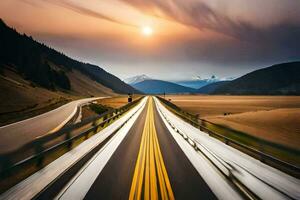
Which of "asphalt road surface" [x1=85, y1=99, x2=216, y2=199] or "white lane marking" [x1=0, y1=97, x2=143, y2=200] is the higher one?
"asphalt road surface" [x1=85, y1=99, x2=216, y2=199]

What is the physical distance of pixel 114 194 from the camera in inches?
279

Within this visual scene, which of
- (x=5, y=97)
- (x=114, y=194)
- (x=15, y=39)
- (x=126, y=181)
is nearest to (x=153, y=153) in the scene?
(x=126, y=181)

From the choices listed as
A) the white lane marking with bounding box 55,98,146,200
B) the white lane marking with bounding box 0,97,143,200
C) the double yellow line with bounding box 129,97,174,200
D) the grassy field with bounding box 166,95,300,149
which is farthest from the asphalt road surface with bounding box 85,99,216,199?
the grassy field with bounding box 166,95,300,149

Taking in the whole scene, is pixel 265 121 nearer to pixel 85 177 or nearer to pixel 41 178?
pixel 85 177

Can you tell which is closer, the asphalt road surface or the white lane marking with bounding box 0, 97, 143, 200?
the asphalt road surface

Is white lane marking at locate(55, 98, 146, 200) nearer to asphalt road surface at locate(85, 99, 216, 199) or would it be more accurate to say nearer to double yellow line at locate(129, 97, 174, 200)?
asphalt road surface at locate(85, 99, 216, 199)

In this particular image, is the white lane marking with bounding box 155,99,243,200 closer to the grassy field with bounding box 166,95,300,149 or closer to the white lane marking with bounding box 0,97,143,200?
the white lane marking with bounding box 0,97,143,200

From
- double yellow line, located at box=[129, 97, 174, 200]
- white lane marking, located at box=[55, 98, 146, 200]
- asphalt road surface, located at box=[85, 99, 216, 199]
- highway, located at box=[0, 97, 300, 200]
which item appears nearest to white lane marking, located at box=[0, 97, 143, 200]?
highway, located at box=[0, 97, 300, 200]

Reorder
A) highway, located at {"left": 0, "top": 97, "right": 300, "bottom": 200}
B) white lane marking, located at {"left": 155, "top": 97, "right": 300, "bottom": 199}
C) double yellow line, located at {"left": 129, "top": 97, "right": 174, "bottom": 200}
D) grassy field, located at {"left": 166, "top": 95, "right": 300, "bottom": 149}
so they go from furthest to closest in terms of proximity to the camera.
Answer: grassy field, located at {"left": 166, "top": 95, "right": 300, "bottom": 149} < white lane marking, located at {"left": 155, "top": 97, "right": 300, "bottom": 199} < highway, located at {"left": 0, "top": 97, "right": 300, "bottom": 200} < double yellow line, located at {"left": 129, "top": 97, "right": 174, "bottom": 200}

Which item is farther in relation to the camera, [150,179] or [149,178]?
[149,178]

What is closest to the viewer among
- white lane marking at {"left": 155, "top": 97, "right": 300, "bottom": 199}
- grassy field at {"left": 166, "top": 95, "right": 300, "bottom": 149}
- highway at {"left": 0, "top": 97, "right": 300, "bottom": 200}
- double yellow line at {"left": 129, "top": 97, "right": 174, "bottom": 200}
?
double yellow line at {"left": 129, "top": 97, "right": 174, "bottom": 200}

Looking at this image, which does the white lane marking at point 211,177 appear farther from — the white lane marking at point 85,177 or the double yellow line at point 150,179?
the white lane marking at point 85,177

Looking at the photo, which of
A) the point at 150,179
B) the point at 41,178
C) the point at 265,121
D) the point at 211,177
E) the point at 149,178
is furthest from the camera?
the point at 265,121

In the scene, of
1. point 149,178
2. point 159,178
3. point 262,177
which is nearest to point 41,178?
point 149,178
